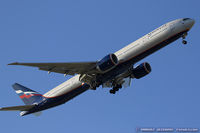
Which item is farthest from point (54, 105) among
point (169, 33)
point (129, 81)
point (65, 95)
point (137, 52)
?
point (169, 33)

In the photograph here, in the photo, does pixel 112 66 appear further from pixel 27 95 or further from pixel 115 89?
pixel 27 95

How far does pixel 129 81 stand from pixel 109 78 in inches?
221

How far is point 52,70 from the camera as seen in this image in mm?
40125

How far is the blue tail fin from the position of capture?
48103mm

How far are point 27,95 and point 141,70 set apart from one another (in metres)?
16.9

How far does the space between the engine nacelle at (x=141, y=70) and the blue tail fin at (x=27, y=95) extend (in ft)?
43.1

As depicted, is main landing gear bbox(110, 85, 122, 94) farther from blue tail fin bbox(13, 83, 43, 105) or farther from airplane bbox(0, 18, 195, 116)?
blue tail fin bbox(13, 83, 43, 105)

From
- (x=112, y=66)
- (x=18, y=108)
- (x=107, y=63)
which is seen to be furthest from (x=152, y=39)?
(x=18, y=108)

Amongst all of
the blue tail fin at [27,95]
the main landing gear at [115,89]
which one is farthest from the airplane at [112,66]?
the blue tail fin at [27,95]

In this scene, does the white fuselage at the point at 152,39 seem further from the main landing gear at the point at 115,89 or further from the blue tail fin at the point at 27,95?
the blue tail fin at the point at 27,95

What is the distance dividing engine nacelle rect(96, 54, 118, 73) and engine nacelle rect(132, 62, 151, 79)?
269 inches

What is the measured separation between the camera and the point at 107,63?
3894 centimetres

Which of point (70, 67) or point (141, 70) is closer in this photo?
point (70, 67)

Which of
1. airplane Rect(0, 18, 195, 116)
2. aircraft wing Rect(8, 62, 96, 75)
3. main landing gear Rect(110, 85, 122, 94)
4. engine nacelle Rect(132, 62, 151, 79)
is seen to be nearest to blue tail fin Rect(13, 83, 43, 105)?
airplane Rect(0, 18, 195, 116)
